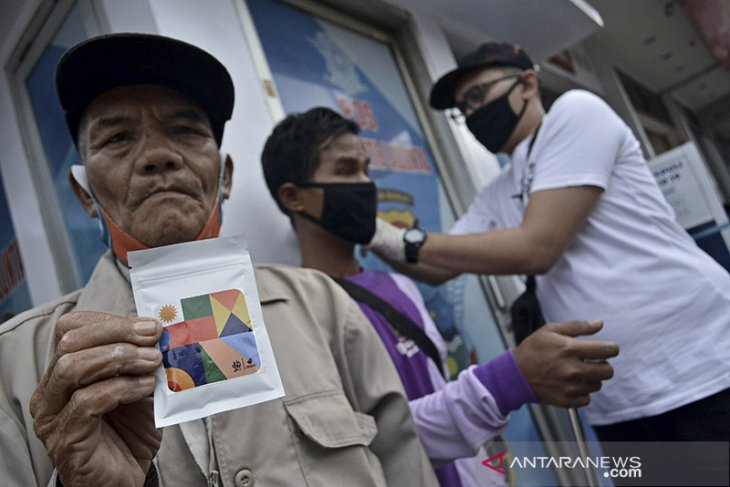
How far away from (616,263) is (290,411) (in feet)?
3.50

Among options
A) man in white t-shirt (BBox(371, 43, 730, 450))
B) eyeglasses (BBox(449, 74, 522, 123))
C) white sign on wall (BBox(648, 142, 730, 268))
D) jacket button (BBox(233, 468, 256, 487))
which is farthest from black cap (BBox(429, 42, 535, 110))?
jacket button (BBox(233, 468, 256, 487))

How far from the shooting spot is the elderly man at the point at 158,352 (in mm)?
654

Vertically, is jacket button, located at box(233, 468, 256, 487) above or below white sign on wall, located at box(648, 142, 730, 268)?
below

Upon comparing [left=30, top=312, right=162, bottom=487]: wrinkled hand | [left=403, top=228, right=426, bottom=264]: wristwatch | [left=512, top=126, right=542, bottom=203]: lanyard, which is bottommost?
[left=30, top=312, right=162, bottom=487]: wrinkled hand

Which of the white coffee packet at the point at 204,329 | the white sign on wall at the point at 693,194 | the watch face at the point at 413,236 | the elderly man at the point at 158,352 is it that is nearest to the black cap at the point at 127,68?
the elderly man at the point at 158,352

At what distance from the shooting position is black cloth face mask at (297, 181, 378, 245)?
1711 millimetres

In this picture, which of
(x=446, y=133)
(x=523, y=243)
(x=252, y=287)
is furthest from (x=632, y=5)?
(x=446, y=133)

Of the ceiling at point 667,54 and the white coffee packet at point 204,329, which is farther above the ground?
the ceiling at point 667,54

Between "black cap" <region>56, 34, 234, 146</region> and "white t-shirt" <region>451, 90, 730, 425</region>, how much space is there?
108cm

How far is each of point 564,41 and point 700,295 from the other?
1.29 meters

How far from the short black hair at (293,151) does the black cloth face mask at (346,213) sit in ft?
0.20

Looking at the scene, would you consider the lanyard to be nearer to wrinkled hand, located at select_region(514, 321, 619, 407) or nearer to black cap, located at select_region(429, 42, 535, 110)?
black cap, located at select_region(429, 42, 535, 110)

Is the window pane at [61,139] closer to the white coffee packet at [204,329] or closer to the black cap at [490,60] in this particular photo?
the white coffee packet at [204,329]

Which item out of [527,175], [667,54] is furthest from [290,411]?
[667,54]
